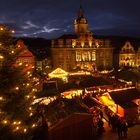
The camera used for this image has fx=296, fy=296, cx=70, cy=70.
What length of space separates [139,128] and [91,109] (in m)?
3.12

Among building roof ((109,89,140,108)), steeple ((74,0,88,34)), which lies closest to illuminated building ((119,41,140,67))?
steeple ((74,0,88,34))

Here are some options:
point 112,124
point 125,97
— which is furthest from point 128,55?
point 112,124

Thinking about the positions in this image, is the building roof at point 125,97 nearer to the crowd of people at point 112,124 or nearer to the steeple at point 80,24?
the crowd of people at point 112,124

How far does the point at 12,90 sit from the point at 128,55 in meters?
44.5

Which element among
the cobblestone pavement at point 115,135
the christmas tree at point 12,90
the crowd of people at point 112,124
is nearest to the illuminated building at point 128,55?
the crowd of people at point 112,124

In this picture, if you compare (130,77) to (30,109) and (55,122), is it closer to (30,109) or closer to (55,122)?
(55,122)

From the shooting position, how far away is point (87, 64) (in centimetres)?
4931

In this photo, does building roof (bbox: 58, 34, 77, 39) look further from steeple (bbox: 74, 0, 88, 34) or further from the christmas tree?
the christmas tree

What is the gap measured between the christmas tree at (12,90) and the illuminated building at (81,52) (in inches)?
1528

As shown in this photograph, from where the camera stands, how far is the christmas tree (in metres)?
8.51

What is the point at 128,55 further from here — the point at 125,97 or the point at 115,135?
the point at 115,135

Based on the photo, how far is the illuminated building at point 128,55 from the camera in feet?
169

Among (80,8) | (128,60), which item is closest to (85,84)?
(128,60)

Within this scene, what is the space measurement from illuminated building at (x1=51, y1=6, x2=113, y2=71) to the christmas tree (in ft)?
127
